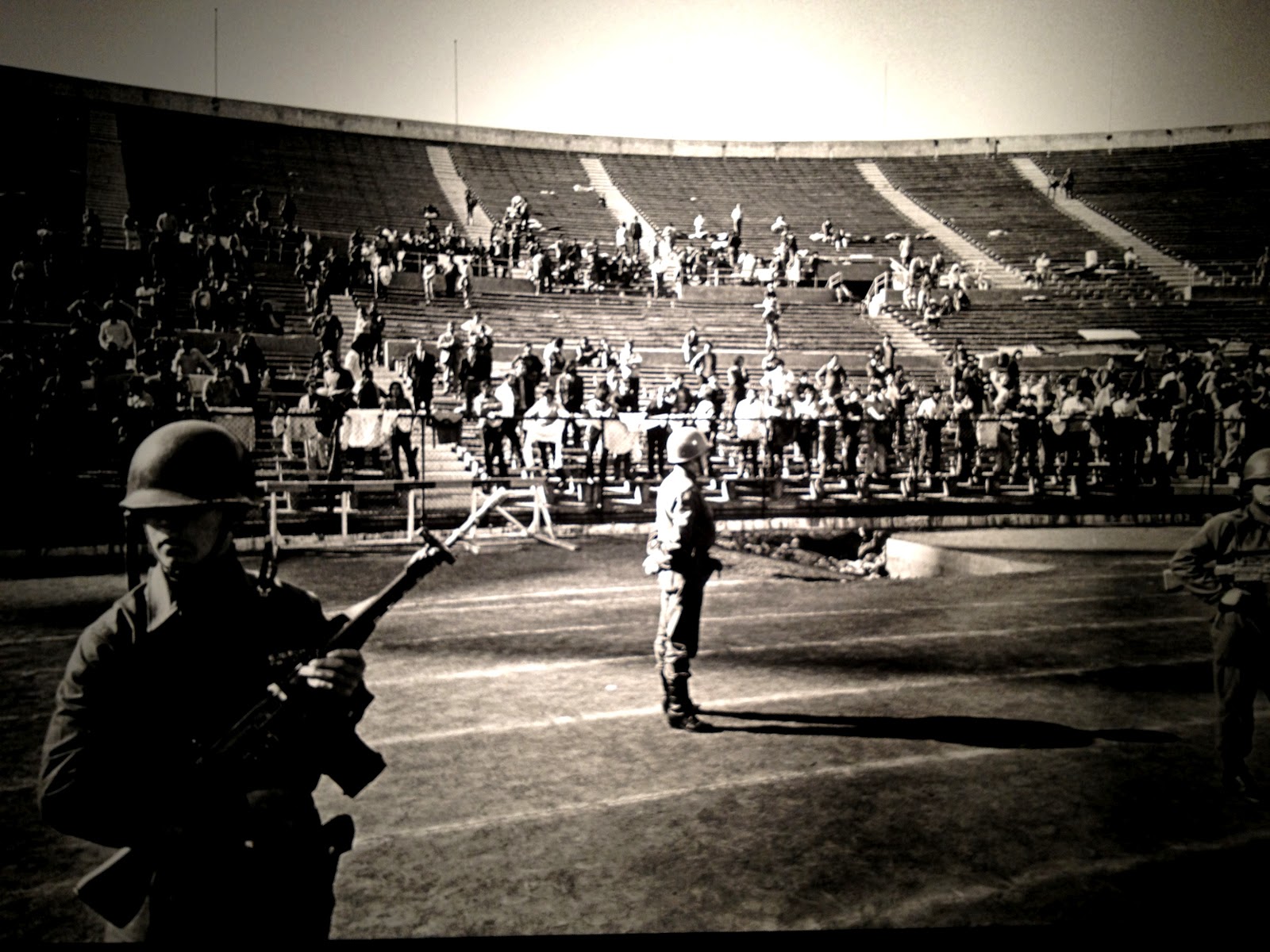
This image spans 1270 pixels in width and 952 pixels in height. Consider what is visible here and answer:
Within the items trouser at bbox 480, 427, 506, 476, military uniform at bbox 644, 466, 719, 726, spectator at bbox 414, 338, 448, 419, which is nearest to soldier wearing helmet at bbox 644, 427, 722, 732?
military uniform at bbox 644, 466, 719, 726

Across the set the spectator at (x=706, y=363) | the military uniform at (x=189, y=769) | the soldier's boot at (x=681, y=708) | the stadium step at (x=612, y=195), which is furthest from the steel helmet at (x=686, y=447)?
the stadium step at (x=612, y=195)

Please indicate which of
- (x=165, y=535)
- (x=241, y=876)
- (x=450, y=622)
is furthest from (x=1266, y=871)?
(x=450, y=622)

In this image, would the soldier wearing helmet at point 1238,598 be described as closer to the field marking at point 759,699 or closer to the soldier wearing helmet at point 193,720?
the field marking at point 759,699

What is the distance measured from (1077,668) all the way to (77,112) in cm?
2305

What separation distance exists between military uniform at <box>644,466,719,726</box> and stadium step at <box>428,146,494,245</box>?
27463 millimetres

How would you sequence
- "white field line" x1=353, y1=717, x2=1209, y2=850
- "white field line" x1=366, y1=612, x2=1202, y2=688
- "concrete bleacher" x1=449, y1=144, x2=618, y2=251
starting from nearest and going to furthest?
"white field line" x1=353, y1=717, x2=1209, y2=850 → "white field line" x1=366, y1=612, x2=1202, y2=688 → "concrete bleacher" x1=449, y1=144, x2=618, y2=251

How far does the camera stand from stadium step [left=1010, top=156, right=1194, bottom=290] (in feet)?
76.4

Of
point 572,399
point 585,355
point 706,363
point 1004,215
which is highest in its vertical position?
point 1004,215

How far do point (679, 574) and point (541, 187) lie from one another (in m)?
35.0

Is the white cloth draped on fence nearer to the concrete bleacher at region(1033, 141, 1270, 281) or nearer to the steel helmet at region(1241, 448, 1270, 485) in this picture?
the steel helmet at region(1241, 448, 1270, 485)

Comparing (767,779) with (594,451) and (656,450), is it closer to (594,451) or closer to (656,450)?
(594,451)

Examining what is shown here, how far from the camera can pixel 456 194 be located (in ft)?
120

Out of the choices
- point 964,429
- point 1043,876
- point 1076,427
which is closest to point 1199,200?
point 1076,427

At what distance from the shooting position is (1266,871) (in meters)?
4.01
